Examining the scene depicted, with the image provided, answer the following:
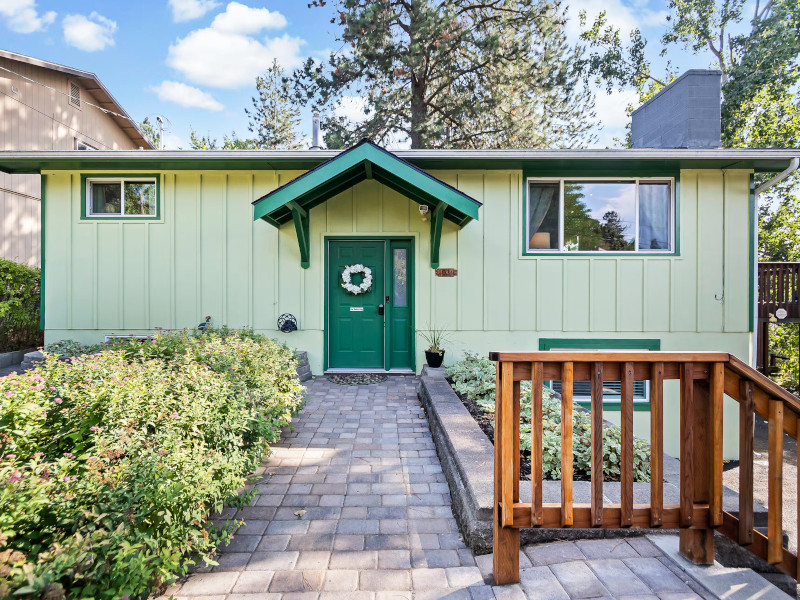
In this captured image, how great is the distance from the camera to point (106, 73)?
13648 millimetres

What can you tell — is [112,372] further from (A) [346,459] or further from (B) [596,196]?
(B) [596,196]

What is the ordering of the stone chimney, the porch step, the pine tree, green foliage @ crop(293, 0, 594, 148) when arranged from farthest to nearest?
the pine tree → green foliage @ crop(293, 0, 594, 148) → the stone chimney → the porch step

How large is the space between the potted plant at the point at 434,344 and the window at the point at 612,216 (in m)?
1.89

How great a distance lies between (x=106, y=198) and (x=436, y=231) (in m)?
5.22

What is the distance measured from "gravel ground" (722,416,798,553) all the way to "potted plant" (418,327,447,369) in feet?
11.1

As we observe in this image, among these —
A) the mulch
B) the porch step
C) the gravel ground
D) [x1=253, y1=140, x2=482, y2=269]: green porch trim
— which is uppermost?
[x1=253, y1=140, x2=482, y2=269]: green porch trim

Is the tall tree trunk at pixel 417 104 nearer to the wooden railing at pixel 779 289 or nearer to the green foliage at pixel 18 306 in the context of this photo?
the wooden railing at pixel 779 289

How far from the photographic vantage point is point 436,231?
590 centimetres

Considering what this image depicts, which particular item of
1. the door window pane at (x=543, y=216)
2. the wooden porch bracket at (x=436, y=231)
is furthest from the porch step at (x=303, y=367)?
the door window pane at (x=543, y=216)

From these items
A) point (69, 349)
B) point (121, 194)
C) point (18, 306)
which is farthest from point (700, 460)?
point (18, 306)

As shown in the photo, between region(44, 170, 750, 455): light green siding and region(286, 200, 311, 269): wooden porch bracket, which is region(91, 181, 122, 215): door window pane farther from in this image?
region(286, 200, 311, 269): wooden porch bracket

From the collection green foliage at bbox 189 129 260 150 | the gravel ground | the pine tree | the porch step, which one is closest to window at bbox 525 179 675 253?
the gravel ground

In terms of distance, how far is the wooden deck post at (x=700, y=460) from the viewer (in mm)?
1889

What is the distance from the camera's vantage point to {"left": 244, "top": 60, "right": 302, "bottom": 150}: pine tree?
23.5 meters
